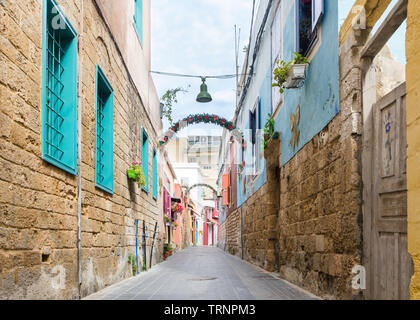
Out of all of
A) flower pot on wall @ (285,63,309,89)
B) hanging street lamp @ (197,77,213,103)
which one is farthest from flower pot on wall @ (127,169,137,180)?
hanging street lamp @ (197,77,213,103)

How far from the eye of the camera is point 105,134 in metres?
6.97

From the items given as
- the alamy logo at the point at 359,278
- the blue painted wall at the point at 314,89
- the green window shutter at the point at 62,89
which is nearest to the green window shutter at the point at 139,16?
the blue painted wall at the point at 314,89

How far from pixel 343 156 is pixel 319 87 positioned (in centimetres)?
138

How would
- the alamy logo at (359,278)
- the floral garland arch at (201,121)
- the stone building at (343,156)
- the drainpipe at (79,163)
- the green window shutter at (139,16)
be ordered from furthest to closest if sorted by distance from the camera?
the floral garland arch at (201,121) < the green window shutter at (139,16) < the drainpipe at (79,163) < the alamy logo at (359,278) < the stone building at (343,156)

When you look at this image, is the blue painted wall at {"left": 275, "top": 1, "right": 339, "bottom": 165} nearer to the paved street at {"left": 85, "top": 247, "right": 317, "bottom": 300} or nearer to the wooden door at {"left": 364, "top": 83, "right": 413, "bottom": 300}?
the wooden door at {"left": 364, "top": 83, "right": 413, "bottom": 300}

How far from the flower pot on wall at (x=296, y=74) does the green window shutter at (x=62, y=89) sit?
3.03 metres

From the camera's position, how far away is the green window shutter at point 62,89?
15.2 feet

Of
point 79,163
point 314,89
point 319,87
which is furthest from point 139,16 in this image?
point 79,163

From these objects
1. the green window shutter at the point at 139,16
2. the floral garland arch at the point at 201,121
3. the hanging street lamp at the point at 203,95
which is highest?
the green window shutter at the point at 139,16

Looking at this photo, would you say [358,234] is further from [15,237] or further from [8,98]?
[8,98]

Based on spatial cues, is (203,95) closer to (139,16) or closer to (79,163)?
(139,16)

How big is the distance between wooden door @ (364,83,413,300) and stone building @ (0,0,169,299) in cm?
310

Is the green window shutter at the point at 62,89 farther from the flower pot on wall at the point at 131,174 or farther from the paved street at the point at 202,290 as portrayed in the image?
the flower pot on wall at the point at 131,174
